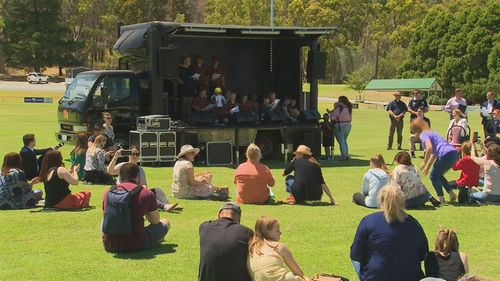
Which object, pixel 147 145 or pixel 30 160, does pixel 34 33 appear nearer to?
pixel 147 145

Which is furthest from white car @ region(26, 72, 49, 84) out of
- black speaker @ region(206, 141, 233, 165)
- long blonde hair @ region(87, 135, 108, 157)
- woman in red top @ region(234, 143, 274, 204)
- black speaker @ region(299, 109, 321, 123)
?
woman in red top @ region(234, 143, 274, 204)

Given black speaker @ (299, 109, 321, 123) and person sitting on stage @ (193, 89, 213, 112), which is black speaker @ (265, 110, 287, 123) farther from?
person sitting on stage @ (193, 89, 213, 112)

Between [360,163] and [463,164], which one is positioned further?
[360,163]

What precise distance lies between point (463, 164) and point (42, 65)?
77468mm

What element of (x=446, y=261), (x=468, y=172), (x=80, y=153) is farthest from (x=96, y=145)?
(x=446, y=261)

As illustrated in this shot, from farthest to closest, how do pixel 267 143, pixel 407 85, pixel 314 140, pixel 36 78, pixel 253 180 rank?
pixel 36 78 → pixel 407 85 → pixel 267 143 → pixel 314 140 → pixel 253 180

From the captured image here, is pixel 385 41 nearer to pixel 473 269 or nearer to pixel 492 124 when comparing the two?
pixel 492 124

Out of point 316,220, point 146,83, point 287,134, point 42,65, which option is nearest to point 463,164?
point 316,220

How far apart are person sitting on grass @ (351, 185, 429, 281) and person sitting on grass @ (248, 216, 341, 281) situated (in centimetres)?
63

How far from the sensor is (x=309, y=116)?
19.3 meters

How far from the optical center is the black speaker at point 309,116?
1927 centimetres

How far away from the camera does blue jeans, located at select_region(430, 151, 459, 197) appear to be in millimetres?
11188

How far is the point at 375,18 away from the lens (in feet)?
327

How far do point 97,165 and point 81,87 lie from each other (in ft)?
18.7
